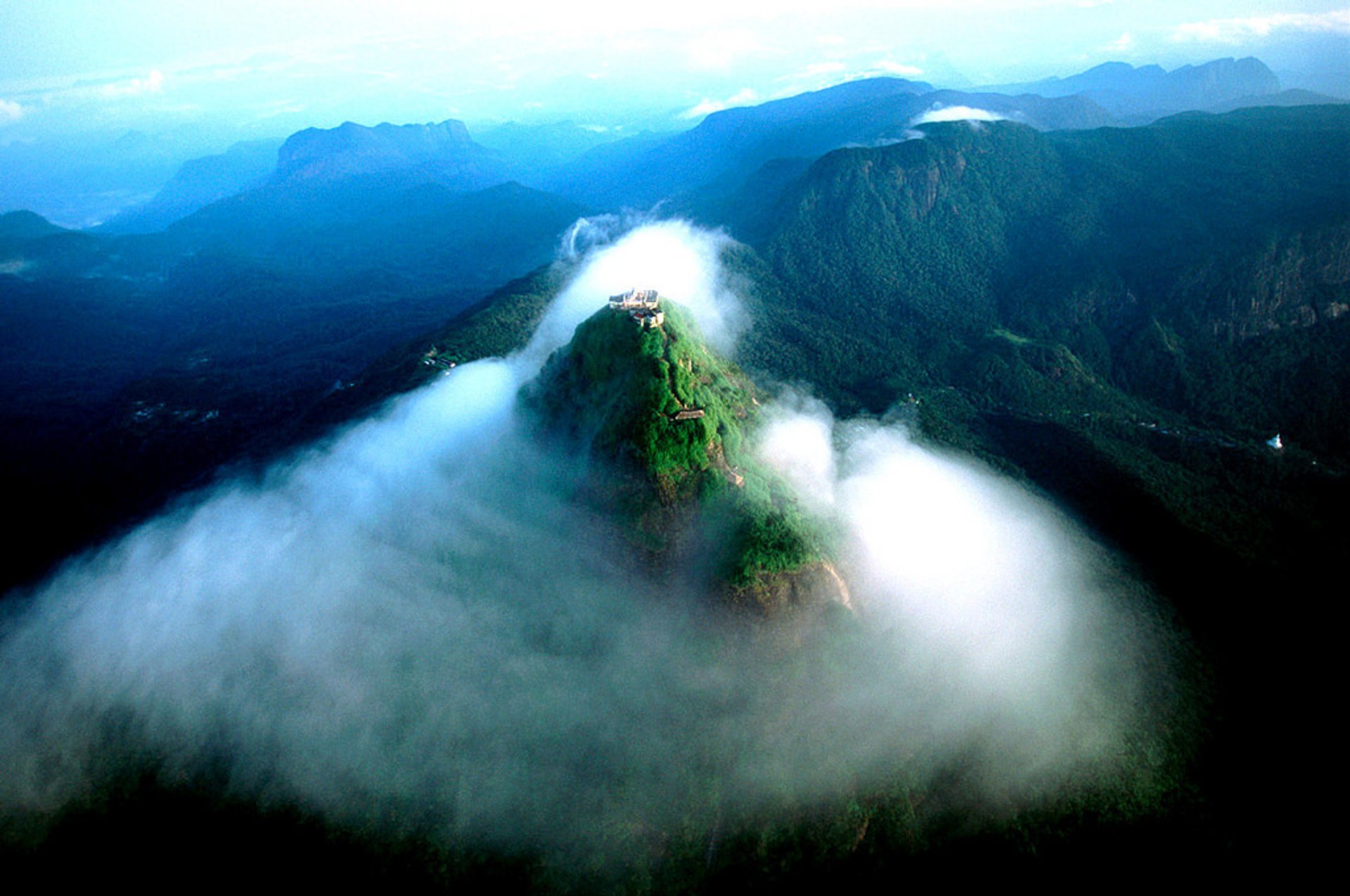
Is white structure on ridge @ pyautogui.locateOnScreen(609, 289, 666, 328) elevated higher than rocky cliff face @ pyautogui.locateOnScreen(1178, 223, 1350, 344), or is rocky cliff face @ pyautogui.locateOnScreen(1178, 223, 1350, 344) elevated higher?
white structure on ridge @ pyautogui.locateOnScreen(609, 289, 666, 328)

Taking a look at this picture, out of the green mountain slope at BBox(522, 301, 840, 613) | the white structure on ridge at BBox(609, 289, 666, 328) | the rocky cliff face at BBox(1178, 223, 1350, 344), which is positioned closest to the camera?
the green mountain slope at BBox(522, 301, 840, 613)

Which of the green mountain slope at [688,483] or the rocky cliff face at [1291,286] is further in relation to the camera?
the rocky cliff face at [1291,286]

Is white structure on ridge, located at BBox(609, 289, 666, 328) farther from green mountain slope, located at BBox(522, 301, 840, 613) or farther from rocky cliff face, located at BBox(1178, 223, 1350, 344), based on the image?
rocky cliff face, located at BBox(1178, 223, 1350, 344)

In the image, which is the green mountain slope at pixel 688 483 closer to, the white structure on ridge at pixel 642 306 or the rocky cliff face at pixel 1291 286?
the white structure on ridge at pixel 642 306

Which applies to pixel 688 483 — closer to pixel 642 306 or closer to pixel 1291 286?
pixel 642 306

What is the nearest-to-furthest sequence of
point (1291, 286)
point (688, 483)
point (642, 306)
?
point (688, 483), point (642, 306), point (1291, 286)

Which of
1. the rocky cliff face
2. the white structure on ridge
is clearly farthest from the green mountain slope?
the rocky cliff face

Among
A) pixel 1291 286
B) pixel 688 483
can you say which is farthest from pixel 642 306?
pixel 1291 286

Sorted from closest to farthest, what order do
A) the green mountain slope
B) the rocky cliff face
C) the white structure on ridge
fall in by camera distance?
the green mountain slope, the white structure on ridge, the rocky cliff face

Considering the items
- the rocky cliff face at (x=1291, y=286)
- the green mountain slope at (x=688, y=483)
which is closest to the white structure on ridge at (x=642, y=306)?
the green mountain slope at (x=688, y=483)

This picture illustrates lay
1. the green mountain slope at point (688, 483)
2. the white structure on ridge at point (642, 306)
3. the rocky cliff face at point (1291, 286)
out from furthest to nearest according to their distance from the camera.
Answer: the rocky cliff face at point (1291, 286) < the white structure on ridge at point (642, 306) < the green mountain slope at point (688, 483)

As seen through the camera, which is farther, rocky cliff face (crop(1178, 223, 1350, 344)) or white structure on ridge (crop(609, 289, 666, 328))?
rocky cliff face (crop(1178, 223, 1350, 344))

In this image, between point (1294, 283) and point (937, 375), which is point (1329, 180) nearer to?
point (1294, 283)
